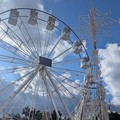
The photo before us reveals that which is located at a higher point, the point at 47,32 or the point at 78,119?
the point at 47,32

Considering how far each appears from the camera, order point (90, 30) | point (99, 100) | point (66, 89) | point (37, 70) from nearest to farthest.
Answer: point (37, 70) → point (66, 89) → point (99, 100) → point (90, 30)

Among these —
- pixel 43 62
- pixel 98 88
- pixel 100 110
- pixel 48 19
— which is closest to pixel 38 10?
pixel 48 19

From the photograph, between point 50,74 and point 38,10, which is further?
point 38,10

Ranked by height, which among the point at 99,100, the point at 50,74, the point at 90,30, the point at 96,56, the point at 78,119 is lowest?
the point at 78,119

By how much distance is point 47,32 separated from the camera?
3500cm

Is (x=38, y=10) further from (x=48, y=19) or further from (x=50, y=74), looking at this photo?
(x=50, y=74)

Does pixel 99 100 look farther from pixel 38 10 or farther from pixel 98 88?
pixel 38 10

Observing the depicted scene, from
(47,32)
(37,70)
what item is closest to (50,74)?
(37,70)

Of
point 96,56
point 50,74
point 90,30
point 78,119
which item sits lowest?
point 78,119

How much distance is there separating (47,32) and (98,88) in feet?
31.0

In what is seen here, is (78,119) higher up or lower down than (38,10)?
lower down

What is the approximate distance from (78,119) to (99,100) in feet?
12.3

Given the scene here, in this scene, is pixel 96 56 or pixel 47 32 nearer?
pixel 47 32

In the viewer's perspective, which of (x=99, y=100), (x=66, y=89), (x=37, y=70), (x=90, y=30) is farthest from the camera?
(x=90, y=30)
